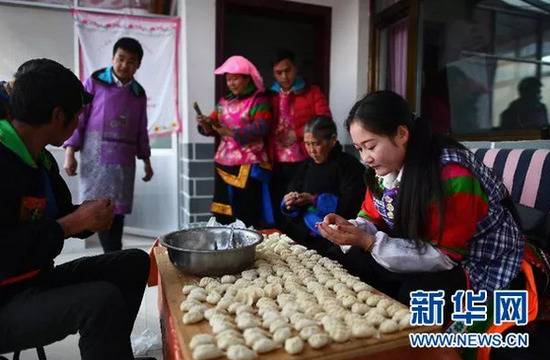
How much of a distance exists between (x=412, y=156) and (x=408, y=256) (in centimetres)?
28

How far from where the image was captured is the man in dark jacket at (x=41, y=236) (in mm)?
969

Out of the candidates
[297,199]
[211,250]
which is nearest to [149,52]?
A: [297,199]

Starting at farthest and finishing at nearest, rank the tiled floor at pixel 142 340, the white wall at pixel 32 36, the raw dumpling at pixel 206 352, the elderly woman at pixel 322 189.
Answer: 1. the white wall at pixel 32 36
2. the elderly woman at pixel 322 189
3. the tiled floor at pixel 142 340
4. the raw dumpling at pixel 206 352

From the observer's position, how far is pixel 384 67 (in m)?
3.11

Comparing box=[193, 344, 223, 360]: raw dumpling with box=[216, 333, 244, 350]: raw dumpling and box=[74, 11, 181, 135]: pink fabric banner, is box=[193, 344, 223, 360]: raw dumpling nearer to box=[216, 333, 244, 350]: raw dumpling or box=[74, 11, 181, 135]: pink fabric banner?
box=[216, 333, 244, 350]: raw dumpling

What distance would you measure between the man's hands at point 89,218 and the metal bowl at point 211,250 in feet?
0.57

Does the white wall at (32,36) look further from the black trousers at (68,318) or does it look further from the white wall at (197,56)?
the black trousers at (68,318)

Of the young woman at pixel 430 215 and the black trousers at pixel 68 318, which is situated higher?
the young woman at pixel 430 215

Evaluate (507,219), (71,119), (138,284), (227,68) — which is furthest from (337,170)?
(71,119)

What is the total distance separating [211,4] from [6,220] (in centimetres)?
241

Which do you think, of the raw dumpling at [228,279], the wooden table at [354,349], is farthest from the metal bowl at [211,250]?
the wooden table at [354,349]

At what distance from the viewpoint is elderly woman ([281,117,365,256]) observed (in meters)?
2.06

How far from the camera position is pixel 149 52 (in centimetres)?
307

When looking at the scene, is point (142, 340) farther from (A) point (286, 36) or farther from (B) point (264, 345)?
(A) point (286, 36)
